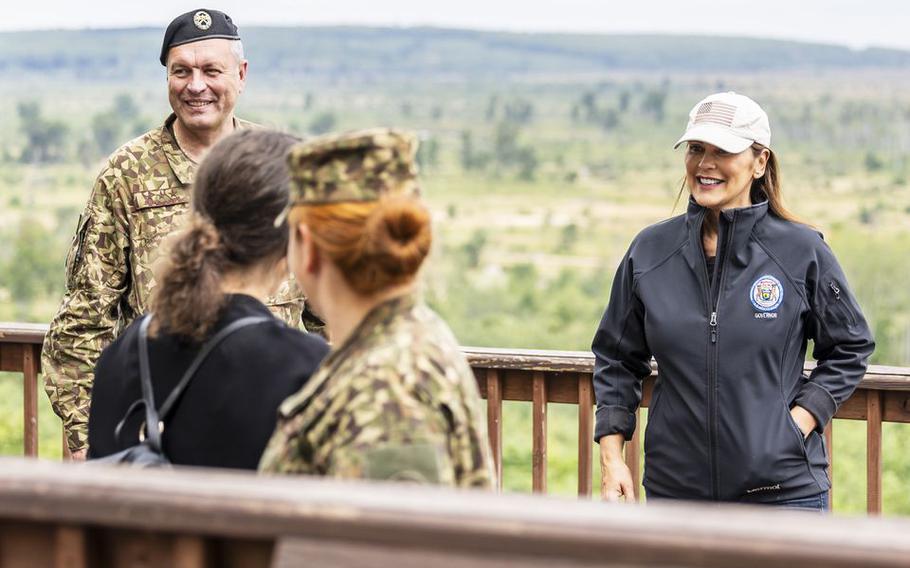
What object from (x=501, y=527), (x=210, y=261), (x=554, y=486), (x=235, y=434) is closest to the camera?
(x=501, y=527)

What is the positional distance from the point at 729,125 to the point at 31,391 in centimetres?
248

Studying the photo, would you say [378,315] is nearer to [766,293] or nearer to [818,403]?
[766,293]

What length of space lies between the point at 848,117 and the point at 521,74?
2840cm

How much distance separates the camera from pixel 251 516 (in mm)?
1420

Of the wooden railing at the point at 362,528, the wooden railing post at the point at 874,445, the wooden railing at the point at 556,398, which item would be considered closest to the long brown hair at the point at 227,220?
the wooden railing at the point at 362,528

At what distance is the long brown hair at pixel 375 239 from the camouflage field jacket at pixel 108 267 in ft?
4.98

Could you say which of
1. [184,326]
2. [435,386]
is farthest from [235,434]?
[435,386]

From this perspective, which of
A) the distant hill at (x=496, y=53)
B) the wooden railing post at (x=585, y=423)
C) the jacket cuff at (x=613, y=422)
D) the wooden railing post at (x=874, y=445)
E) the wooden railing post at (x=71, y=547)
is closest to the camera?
the wooden railing post at (x=71, y=547)

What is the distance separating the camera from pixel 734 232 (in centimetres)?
302

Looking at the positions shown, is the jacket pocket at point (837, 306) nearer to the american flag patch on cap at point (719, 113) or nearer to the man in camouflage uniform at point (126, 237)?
the american flag patch on cap at point (719, 113)

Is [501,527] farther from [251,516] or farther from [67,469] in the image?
[67,469]

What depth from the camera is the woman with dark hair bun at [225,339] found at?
2.01m

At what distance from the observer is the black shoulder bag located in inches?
77.9

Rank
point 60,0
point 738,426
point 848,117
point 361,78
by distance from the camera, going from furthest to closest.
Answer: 1. point 361,78
2. point 848,117
3. point 60,0
4. point 738,426
